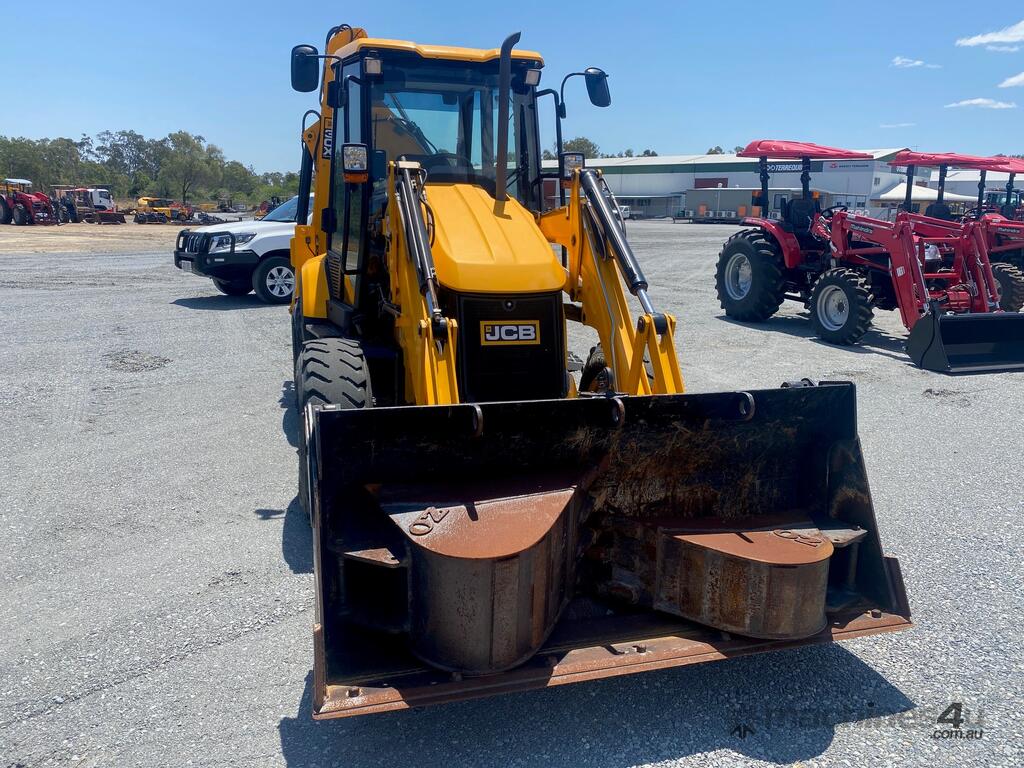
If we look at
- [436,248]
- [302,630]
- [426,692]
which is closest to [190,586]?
[302,630]

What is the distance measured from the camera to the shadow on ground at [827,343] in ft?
34.8

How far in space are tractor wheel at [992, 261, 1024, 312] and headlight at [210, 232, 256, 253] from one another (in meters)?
11.9

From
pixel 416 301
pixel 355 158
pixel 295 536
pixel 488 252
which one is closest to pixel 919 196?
pixel 355 158

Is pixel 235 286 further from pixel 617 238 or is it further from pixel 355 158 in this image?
pixel 617 238

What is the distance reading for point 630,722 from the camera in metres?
3.11

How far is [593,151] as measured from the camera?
97.1m

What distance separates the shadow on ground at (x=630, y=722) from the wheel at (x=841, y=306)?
26.8 ft

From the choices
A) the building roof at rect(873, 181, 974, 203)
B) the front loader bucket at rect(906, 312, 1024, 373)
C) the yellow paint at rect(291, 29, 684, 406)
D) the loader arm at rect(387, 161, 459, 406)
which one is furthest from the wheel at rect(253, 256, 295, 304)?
the building roof at rect(873, 181, 974, 203)

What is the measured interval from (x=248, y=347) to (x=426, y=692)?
26.3ft

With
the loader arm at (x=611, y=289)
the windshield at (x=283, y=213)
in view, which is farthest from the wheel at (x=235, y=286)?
the loader arm at (x=611, y=289)

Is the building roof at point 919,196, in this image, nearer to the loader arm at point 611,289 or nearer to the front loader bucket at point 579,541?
the loader arm at point 611,289

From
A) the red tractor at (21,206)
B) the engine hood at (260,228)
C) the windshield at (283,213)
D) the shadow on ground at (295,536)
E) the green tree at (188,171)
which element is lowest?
the shadow on ground at (295,536)

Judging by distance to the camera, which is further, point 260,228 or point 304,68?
point 260,228

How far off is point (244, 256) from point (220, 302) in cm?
108
